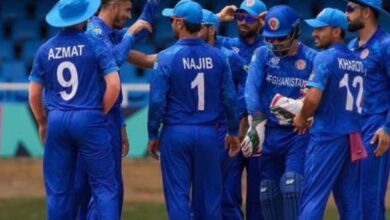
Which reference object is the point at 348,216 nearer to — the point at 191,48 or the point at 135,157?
the point at 191,48

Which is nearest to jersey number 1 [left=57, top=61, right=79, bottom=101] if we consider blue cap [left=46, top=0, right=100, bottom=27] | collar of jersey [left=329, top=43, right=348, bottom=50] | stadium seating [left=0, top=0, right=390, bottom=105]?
blue cap [left=46, top=0, right=100, bottom=27]

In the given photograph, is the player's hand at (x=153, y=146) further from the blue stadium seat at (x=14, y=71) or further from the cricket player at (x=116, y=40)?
the blue stadium seat at (x=14, y=71)

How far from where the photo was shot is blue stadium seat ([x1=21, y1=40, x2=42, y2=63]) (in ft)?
82.0

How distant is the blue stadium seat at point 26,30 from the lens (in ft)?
83.1

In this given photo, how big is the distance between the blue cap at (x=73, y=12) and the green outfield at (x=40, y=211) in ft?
14.4

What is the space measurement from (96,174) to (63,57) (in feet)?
3.25

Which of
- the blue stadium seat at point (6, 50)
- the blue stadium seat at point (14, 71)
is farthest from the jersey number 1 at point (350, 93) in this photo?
the blue stadium seat at point (6, 50)

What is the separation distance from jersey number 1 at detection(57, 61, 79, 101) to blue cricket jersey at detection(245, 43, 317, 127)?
1640 millimetres

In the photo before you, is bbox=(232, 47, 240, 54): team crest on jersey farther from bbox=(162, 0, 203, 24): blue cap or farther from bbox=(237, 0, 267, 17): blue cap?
bbox=(162, 0, 203, 24): blue cap

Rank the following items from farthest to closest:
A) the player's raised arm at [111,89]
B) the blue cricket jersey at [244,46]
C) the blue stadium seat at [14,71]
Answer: the blue stadium seat at [14,71]
the blue cricket jersey at [244,46]
the player's raised arm at [111,89]

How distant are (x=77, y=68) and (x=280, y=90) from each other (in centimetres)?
188

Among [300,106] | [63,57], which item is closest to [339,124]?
[300,106]

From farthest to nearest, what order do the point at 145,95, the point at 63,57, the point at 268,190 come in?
1. the point at 145,95
2. the point at 268,190
3. the point at 63,57

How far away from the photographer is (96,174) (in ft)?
44.1
